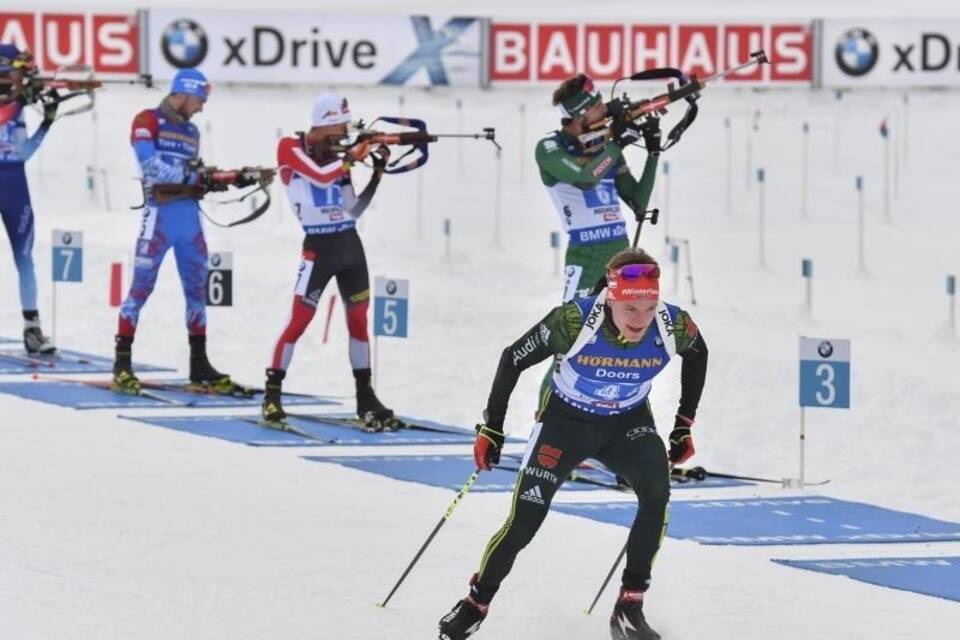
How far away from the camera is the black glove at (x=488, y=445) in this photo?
7426mm

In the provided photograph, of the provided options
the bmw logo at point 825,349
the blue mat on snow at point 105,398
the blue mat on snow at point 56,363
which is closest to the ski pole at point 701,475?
the bmw logo at point 825,349

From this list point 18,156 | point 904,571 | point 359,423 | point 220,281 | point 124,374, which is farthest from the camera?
point 18,156

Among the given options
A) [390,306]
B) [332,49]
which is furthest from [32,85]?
[332,49]

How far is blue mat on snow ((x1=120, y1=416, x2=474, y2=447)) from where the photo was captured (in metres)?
12.2

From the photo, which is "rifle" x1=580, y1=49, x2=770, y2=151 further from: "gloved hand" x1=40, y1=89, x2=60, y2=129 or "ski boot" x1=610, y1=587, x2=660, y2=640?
"gloved hand" x1=40, y1=89, x2=60, y2=129

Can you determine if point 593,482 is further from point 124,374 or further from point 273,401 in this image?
point 124,374

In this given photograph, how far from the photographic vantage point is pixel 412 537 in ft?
31.0

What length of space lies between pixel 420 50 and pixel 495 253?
8.59 meters

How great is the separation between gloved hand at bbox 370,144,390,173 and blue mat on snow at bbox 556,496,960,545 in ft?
9.85

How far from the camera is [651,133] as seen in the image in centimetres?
1089

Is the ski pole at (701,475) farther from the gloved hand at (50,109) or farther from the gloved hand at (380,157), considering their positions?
the gloved hand at (50,109)

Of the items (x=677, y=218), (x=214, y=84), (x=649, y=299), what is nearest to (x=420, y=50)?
(x=214, y=84)

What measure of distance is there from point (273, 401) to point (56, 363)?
3.04m

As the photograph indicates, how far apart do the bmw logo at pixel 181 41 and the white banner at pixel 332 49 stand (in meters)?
0.02
